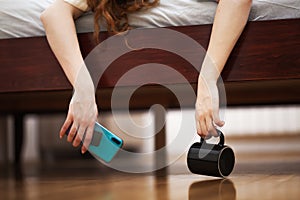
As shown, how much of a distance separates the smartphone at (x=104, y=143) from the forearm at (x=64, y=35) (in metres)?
0.17

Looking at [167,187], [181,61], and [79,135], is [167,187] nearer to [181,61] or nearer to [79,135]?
[79,135]

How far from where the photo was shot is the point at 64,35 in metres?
1.39

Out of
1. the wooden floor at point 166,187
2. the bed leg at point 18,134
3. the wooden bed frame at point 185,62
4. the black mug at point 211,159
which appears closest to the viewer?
the wooden floor at point 166,187

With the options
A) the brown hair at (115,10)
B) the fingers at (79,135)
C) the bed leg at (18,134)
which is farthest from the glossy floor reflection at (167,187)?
the bed leg at (18,134)

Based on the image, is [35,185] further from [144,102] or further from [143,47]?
[144,102]

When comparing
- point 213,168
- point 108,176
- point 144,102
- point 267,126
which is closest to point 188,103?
point 144,102

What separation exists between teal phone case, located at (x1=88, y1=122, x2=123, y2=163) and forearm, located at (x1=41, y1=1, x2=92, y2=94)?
0.17m

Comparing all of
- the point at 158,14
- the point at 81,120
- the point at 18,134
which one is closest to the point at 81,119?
the point at 81,120

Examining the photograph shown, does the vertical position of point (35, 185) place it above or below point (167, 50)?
below

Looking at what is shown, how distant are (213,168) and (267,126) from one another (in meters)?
3.07

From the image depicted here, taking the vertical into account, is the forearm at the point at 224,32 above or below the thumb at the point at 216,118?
above

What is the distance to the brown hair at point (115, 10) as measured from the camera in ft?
4.54

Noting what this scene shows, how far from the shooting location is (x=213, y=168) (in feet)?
4.04

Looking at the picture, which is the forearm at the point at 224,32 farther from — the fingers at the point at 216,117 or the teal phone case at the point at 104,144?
the teal phone case at the point at 104,144
